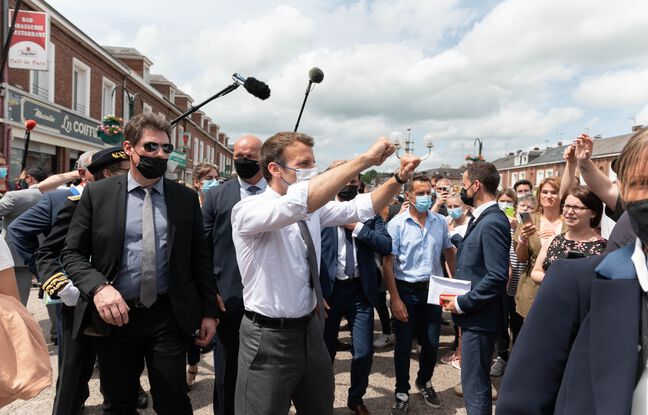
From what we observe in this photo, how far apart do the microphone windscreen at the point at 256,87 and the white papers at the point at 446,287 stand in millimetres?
2440

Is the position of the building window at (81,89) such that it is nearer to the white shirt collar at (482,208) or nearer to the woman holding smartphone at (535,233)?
the woman holding smartphone at (535,233)

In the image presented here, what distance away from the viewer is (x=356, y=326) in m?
3.79

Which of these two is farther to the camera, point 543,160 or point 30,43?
point 543,160

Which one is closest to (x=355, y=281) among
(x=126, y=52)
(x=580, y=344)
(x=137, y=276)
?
(x=137, y=276)

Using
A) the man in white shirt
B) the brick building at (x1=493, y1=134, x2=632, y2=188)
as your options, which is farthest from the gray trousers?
A: the brick building at (x1=493, y1=134, x2=632, y2=188)

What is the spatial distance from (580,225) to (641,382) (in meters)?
2.70

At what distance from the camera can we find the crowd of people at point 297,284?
1073 mm

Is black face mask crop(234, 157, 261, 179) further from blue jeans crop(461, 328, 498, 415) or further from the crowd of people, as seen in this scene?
blue jeans crop(461, 328, 498, 415)

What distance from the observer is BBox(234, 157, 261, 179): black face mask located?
3.57 meters

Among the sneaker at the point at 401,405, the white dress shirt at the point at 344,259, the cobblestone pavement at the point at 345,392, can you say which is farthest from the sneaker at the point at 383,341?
the white dress shirt at the point at 344,259

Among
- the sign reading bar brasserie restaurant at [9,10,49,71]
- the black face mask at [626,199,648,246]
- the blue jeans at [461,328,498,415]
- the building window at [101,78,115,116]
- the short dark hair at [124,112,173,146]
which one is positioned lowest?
the blue jeans at [461,328,498,415]

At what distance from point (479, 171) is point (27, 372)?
10.3 ft

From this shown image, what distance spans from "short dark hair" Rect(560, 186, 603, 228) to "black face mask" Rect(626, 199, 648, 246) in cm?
257

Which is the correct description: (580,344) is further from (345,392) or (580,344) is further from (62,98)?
(62,98)
